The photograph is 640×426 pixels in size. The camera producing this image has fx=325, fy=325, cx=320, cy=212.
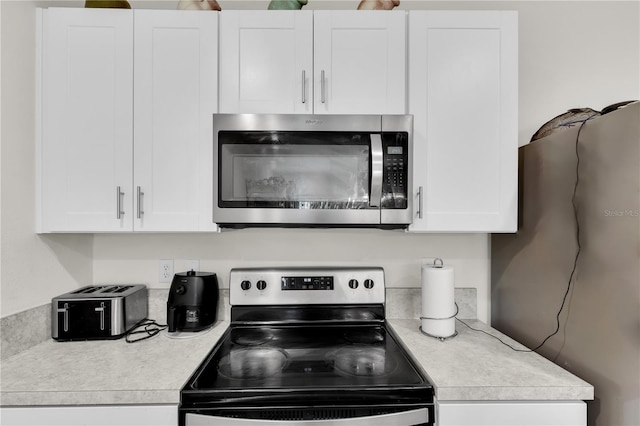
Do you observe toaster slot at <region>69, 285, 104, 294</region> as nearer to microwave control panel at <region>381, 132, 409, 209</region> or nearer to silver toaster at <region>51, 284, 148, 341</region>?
silver toaster at <region>51, 284, 148, 341</region>

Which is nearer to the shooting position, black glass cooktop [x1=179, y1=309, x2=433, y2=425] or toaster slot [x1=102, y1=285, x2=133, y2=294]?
black glass cooktop [x1=179, y1=309, x2=433, y2=425]

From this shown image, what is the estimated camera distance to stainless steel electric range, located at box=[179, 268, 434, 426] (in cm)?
102

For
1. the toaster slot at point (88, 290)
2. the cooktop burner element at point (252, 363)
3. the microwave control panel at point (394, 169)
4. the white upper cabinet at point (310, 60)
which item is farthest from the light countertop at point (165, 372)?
the white upper cabinet at point (310, 60)

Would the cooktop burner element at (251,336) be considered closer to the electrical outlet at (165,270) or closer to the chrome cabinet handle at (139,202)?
the electrical outlet at (165,270)

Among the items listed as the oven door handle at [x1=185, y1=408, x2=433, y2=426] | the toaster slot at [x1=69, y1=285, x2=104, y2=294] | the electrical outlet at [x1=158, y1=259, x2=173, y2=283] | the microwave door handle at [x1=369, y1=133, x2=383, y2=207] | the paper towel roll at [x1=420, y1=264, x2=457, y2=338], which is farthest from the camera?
the electrical outlet at [x1=158, y1=259, x2=173, y2=283]

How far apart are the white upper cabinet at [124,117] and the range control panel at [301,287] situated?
0.46 metres

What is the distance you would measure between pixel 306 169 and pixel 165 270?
3.15 ft

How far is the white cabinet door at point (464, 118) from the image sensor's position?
1.37 meters

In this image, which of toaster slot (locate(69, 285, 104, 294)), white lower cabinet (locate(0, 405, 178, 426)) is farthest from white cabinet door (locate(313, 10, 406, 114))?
toaster slot (locate(69, 285, 104, 294))

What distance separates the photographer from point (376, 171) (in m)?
1.30

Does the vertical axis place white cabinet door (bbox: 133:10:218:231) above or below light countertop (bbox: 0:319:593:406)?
above

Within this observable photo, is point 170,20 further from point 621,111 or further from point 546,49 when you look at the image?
point 546,49

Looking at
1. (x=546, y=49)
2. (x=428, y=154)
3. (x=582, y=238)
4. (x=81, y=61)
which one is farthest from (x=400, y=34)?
(x=81, y=61)

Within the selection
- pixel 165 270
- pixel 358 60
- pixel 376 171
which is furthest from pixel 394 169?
pixel 165 270
